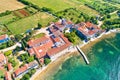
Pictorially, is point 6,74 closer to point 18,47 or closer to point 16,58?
point 16,58

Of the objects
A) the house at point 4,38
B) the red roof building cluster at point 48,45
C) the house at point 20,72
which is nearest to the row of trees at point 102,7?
the red roof building cluster at point 48,45

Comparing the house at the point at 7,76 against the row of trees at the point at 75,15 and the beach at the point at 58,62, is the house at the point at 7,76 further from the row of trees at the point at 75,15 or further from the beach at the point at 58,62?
the row of trees at the point at 75,15

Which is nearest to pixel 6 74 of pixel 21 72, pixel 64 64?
pixel 21 72

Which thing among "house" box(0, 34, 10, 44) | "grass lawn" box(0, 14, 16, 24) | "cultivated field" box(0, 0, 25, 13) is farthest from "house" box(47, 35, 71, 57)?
"cultivated field" box(0, 0, 25, 13)

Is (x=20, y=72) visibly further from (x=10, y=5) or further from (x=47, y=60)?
(x=10, y=5)

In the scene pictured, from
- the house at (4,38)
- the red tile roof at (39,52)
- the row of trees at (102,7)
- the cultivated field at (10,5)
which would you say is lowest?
the red tile roof at (39,52)

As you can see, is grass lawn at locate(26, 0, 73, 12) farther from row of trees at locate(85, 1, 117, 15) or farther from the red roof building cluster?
the red roof building cluster

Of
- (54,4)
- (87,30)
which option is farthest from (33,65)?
(54,4)
